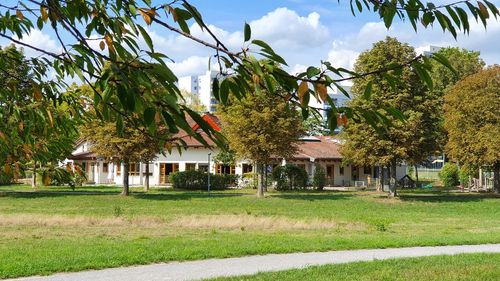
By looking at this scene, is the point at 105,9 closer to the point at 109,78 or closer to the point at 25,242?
the point at 109,78

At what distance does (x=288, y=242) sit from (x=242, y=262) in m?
2.57

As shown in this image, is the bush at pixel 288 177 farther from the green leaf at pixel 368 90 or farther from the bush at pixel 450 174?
the green leaf at pixel 368 90

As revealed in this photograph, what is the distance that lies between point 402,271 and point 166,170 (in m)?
44.9

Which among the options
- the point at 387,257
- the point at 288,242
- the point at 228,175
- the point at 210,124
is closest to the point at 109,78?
the point at 210,124

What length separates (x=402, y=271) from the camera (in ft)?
29.2

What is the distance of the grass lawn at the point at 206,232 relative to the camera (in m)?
10.4

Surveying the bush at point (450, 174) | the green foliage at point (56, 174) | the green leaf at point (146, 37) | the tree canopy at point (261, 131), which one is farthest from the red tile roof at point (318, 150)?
the green leaf at point (146, 37)

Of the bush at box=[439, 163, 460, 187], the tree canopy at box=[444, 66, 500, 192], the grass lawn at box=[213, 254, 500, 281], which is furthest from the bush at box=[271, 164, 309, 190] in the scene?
the grass lawn at box=[213, 254, 500, 281]

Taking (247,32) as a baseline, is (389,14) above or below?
above

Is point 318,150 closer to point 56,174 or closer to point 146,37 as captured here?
point 56,174

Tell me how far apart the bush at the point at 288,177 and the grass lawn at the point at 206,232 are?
14.3m

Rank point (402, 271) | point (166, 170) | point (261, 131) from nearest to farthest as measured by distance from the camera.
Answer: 1. point (402, 271)
2. point (261, 131)
3. point (166, 170)

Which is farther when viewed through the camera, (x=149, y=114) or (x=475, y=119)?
(x=475, y=119)

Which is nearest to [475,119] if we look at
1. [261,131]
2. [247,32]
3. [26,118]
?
[261,131]
